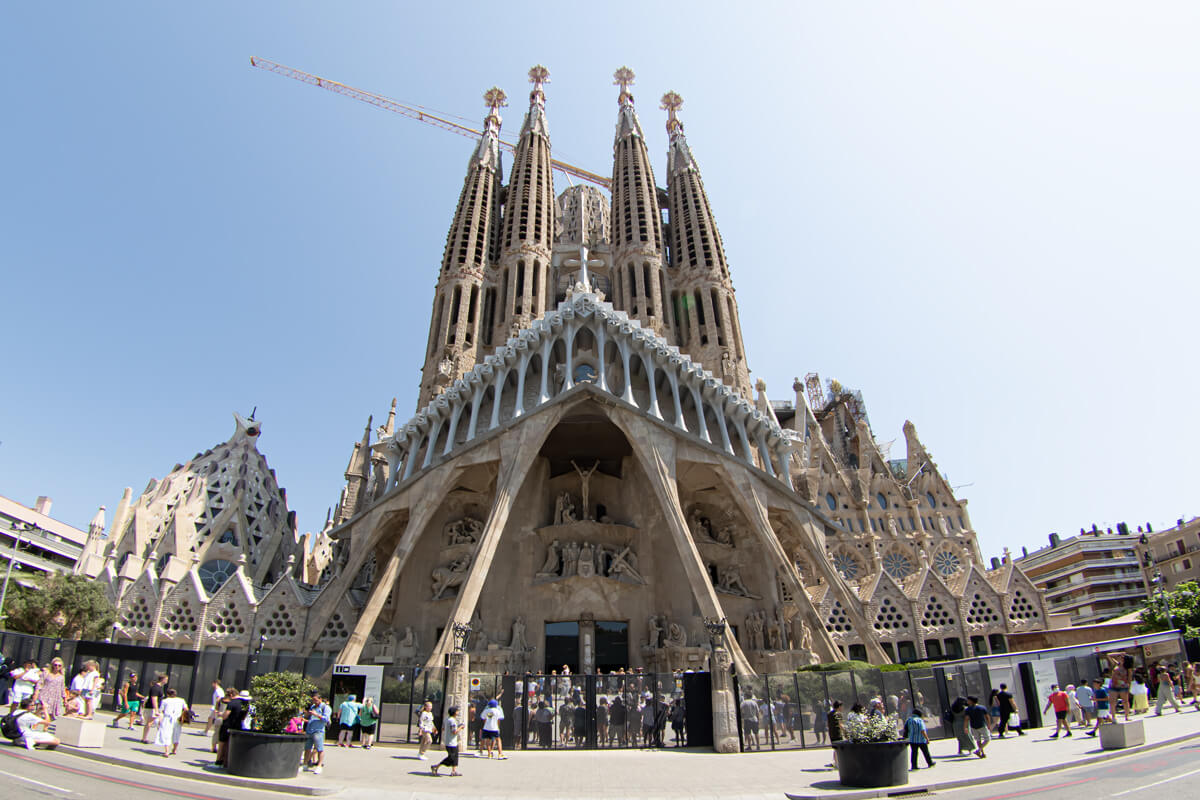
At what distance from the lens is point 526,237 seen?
46.4 meters

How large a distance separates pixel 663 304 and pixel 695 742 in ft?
109

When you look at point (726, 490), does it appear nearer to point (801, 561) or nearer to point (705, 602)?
point (705, 602)

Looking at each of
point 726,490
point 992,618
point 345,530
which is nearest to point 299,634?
point 345,530

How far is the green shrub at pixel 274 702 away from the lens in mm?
11047

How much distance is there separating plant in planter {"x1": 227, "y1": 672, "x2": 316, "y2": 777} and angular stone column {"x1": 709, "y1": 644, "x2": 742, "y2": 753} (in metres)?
9.58

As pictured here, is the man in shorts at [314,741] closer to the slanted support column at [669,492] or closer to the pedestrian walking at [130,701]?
the pedestrian walking at [130,701]

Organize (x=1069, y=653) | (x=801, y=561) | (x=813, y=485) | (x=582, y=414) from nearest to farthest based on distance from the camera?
1. (x=1069, y=653)
2. (x=582, y=414)
3. (x=801, y=561)
4. (x=813, y=485)

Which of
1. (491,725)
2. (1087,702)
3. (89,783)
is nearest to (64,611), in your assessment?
(491,725)

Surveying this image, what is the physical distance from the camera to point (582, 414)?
3005 cm

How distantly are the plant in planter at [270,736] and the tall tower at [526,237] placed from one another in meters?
32.4

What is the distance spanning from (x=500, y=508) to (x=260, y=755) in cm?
1611

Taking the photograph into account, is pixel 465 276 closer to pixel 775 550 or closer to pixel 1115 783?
pixel 775 550

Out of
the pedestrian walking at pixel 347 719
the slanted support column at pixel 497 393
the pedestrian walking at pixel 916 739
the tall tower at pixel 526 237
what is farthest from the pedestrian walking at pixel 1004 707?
the tall tower at pixel 526 237

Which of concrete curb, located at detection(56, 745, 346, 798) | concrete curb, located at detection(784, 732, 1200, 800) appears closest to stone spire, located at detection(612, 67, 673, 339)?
concrete curb, located at detection(784, 732, 1200, 800)
